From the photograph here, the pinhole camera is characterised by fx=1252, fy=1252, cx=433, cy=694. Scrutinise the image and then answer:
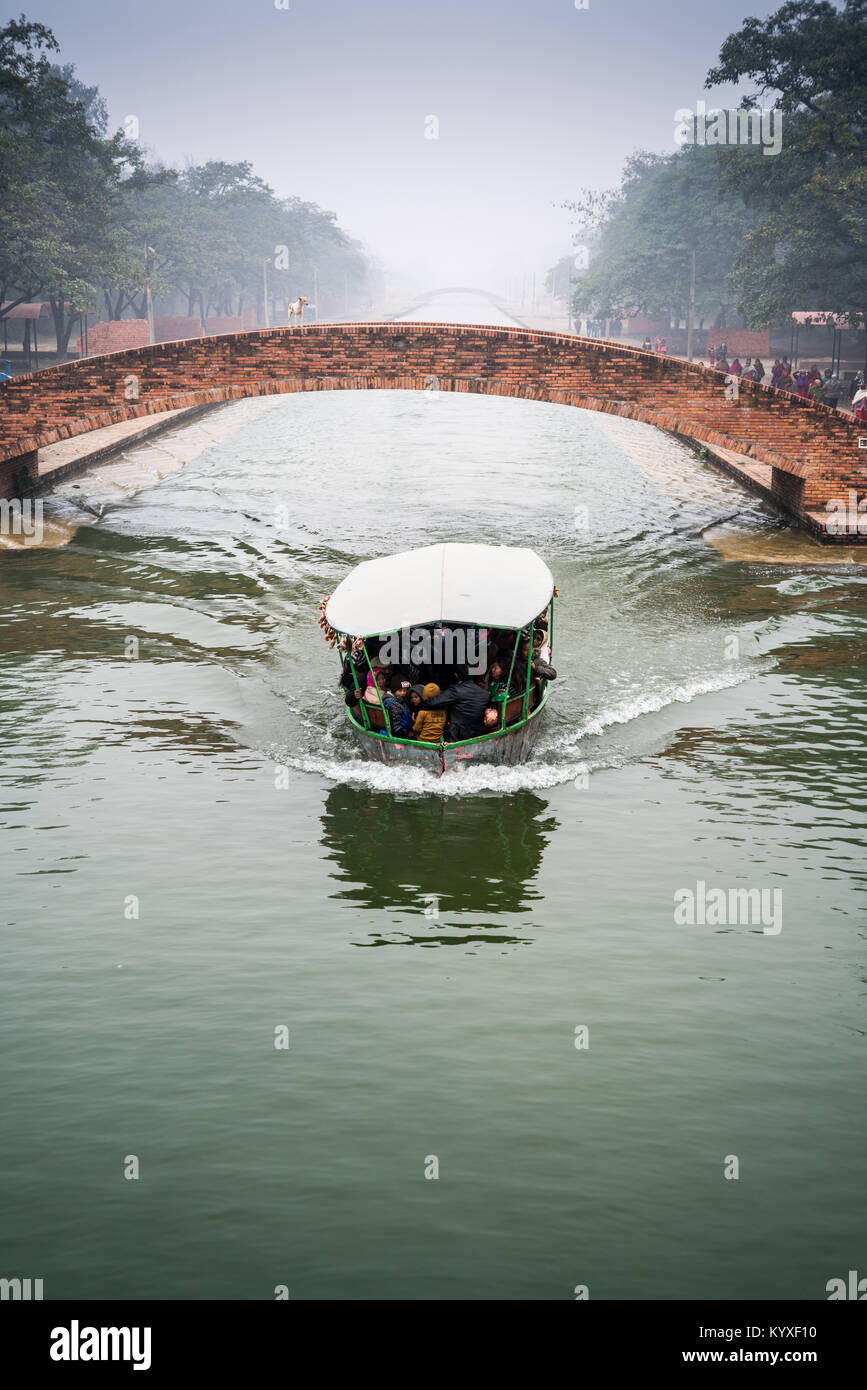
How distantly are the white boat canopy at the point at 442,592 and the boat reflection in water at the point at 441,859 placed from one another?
1.85 m

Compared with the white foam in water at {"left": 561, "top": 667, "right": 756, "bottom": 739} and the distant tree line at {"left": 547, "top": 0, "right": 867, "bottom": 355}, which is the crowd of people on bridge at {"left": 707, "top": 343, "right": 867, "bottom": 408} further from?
the white foam in water at {"left": 561, "top": 667, "right": 756, "bottom": 739}

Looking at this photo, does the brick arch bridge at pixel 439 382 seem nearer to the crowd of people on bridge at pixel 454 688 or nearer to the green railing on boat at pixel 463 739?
the crowd of people on bridge at pixel 454 688

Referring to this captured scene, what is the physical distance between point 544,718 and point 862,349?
44.1m

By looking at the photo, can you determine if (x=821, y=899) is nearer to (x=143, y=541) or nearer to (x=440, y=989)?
(x=440, y=989)

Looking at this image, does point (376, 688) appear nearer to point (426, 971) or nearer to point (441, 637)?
point (441, 637)

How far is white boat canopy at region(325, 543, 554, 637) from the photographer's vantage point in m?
13.3

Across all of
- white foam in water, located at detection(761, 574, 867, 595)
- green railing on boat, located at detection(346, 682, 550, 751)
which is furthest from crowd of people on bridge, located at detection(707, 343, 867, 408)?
green railing on boat, located at detection(346, 682, 550, 751)

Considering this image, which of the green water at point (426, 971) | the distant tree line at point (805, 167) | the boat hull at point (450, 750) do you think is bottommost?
the green water at point (426, 971)

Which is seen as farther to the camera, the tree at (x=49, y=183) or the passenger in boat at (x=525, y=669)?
Answer: the tree at (x=49, y=183)

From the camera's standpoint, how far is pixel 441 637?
13672mm

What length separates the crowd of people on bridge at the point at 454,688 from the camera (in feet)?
43.0

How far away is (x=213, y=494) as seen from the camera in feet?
98.5

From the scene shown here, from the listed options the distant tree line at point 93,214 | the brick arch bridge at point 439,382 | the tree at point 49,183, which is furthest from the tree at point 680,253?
the brick arch bridge at point 439,382

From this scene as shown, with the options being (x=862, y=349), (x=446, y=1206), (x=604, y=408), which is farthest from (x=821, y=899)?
(x=862, y=349)
